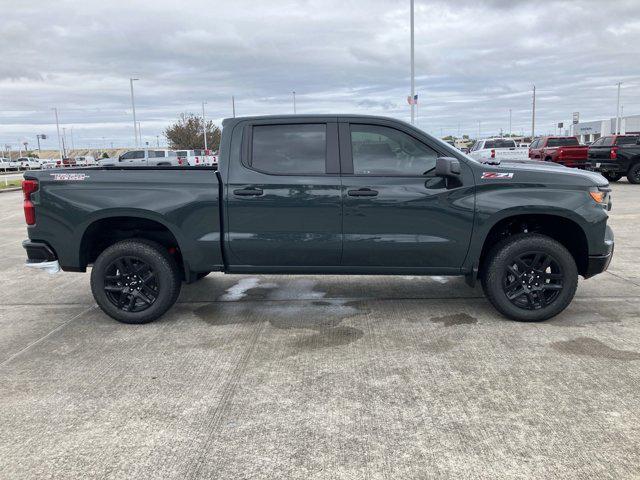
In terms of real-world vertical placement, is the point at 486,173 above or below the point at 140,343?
above

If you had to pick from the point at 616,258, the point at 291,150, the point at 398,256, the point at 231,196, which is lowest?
the point at 616,258

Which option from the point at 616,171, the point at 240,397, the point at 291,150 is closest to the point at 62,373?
the point at 240,397

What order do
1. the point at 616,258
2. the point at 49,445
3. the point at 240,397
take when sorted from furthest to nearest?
the point at 616,258 < the point at 240,397 < the point at 49,445

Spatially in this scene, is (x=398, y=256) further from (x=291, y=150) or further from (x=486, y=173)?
(x=291, y=150)

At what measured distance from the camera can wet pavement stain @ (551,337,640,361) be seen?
13.9 ft

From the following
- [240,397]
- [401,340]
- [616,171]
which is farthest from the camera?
[616,171]

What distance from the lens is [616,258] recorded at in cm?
770

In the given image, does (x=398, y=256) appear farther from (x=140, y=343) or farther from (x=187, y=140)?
(x=187, y=140)

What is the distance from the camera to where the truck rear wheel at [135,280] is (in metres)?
5.14

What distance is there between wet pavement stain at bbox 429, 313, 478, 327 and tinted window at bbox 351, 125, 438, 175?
1392 mm

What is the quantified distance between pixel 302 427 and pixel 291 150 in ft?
8.66

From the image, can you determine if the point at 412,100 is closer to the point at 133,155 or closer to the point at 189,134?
the point at 133,155

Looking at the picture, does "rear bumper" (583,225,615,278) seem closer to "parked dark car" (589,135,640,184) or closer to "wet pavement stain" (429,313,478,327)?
"wet pavement stain" (429,313,478,327)

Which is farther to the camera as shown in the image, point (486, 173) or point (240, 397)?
point (486, 173)
